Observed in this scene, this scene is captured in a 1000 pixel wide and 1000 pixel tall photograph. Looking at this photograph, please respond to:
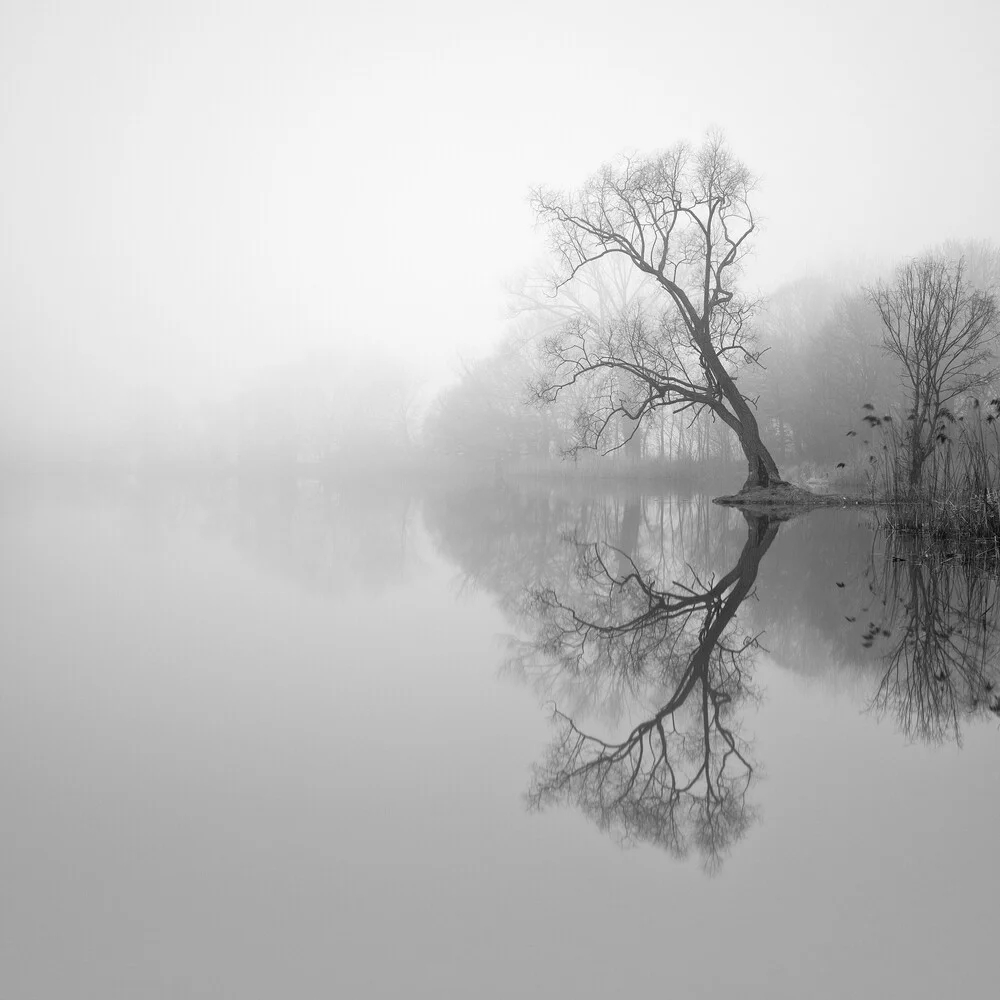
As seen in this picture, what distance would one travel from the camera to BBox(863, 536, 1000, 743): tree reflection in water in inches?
105

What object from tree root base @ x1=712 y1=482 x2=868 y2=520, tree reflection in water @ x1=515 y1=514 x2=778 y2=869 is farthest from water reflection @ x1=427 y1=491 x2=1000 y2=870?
tree root base @ x1=712 y1=482 x2=868 y2=520

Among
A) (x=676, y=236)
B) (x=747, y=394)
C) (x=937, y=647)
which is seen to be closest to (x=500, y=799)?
(x=937, y=647)

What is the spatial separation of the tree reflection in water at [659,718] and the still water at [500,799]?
0.01m

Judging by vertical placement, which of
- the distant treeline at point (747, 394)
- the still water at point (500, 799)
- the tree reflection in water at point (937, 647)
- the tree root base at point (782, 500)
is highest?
the distant treeline at point (747, 394)

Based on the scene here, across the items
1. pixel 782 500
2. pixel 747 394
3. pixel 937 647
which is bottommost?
pixel 937 647

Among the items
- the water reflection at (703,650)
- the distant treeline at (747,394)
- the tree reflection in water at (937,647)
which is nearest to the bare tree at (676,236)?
the distant treeline at (747,394)

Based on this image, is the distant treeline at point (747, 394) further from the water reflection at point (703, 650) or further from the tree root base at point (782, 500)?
the water reflection at point (703, 650)

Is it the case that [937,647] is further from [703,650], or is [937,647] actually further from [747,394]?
[747,394]

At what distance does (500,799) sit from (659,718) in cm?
84

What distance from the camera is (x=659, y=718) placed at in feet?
8.64

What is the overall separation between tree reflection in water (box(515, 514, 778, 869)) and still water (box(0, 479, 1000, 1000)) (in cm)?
1


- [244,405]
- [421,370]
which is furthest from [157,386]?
[421,370]

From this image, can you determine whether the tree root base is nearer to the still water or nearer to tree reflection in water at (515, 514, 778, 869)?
tree reflection in water at (515, 514, 778, 869)

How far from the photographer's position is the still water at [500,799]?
1380 mm
